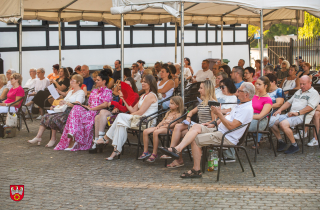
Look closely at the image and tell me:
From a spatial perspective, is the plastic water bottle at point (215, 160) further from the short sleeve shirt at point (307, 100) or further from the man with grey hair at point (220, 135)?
the short sleeve shirt at point (307, 100)

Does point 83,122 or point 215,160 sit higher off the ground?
point 83,122

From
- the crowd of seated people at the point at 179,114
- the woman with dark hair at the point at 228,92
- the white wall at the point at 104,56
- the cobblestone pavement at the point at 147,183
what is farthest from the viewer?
the white wall at the point at 104,56

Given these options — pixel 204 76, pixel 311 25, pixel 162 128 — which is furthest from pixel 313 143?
pixel 311 25

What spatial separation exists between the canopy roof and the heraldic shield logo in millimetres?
3426

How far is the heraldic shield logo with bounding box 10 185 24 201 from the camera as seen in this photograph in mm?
4738

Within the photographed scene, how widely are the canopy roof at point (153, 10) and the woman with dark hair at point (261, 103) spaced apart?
1.43 metres

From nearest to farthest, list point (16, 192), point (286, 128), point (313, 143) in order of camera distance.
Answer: point (16, 192), point (286, 128), point (313, 143)

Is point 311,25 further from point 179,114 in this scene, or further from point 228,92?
point 179,114

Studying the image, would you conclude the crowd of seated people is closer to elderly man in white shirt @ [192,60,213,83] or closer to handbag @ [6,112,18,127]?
handbag @ [6,112,18,127]

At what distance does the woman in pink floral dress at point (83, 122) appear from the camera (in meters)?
7.30

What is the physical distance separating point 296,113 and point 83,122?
354cm

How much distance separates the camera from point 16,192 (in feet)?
16.1

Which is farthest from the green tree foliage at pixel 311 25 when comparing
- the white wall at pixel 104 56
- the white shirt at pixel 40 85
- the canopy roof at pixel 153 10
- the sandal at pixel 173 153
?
the sandal at pixel 173 153

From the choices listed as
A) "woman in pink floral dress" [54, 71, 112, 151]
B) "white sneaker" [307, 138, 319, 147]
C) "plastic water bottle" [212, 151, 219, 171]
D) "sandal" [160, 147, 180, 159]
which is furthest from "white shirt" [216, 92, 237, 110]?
"woman in pink floral dress" [54, 71, 112, 151]
